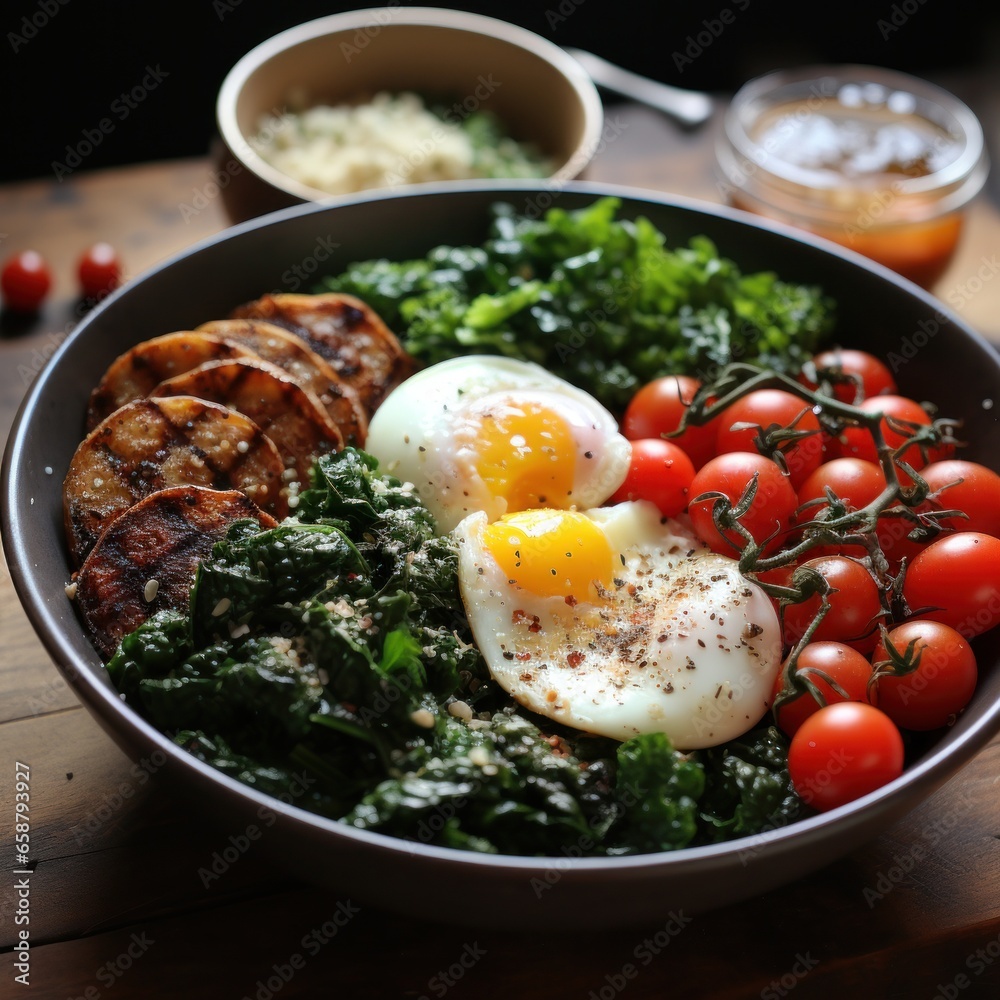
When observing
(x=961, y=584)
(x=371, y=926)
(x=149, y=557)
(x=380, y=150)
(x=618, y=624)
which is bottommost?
(x=371, y=926)

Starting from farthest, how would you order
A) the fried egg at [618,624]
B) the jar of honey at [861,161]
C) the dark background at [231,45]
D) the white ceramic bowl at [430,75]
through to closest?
the dark background at [231,45] → the white ceramic bowl at [430,75] → the jar of honey at [861,161] → the fried egg at [618,624]

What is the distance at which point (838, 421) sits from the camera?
331cm

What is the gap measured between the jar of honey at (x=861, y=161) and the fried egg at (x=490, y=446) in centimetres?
172

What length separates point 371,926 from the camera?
2.51 meters

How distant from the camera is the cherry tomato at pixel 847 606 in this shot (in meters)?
2.76

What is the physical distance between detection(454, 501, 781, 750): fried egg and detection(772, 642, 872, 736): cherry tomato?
10 cm

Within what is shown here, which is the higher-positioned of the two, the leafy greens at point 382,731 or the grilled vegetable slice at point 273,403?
the grilled vegetable slice at point 273,403

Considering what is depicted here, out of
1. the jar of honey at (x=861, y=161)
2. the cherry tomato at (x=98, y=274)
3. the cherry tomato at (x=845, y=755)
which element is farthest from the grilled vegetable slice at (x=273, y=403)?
the jar of honey at (x=861, y=161)

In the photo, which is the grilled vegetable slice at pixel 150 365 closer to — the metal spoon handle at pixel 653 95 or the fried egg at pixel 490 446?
the fried egg at pixel 490 446

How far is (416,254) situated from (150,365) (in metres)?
1.19

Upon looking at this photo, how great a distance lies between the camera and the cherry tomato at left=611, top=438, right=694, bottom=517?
319cm

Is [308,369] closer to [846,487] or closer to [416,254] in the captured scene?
[416,254]

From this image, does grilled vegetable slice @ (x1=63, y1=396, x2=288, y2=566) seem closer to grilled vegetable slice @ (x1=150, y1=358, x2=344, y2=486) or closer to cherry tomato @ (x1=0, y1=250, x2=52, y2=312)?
grilled vegetable slice @ (x1=150, y1=358, x2=344, y2=486)

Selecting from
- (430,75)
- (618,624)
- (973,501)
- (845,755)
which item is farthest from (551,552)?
(430,75)
